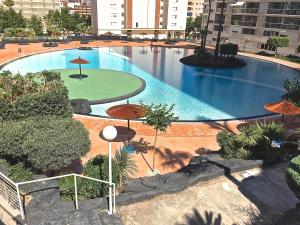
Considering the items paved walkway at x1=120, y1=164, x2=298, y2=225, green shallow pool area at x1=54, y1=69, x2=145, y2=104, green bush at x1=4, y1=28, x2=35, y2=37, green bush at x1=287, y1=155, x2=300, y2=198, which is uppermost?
green bush at x1=4, y1=28, x2=35, y2=37

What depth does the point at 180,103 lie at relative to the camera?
28172mm

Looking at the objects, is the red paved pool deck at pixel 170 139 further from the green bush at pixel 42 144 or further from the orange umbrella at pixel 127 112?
the green bush at pixel 42 144

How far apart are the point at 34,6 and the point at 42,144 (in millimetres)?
167340

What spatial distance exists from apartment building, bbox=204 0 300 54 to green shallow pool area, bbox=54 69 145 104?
4310 centimetres

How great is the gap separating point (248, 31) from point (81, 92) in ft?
186

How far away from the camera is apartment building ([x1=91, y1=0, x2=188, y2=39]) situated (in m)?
83.5

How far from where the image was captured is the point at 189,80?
37.3 m

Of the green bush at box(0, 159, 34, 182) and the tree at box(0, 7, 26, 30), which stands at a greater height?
the tree at box(0, 7, 26, 30)

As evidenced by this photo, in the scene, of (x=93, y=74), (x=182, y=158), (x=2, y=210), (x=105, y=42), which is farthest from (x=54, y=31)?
(x=2, y=210)

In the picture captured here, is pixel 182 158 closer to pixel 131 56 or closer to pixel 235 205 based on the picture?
pixel 235 205

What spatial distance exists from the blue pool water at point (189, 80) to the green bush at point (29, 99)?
8.23 metres

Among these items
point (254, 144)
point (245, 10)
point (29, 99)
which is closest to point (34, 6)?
point (245, 10)

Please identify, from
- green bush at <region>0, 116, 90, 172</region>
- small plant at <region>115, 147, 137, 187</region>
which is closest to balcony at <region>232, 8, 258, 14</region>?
small plant at <region>115, 147, 137, 187</region>

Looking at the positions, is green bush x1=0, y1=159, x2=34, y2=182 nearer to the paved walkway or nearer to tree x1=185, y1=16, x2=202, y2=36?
the paved walkway
